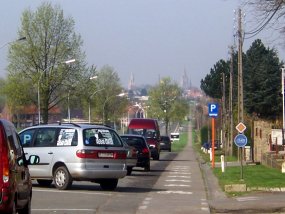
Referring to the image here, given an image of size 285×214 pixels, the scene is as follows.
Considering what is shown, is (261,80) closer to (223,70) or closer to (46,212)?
(223,70)

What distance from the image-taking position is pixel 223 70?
86125mm

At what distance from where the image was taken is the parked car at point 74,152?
21781 millimetres

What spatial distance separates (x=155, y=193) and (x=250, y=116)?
158ft

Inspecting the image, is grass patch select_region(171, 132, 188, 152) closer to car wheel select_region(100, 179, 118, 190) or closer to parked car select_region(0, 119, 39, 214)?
car wheel select_region(100, 179, 118, 190)

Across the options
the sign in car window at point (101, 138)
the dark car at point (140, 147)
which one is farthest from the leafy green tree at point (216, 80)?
the sign in car window at point (101, 138)

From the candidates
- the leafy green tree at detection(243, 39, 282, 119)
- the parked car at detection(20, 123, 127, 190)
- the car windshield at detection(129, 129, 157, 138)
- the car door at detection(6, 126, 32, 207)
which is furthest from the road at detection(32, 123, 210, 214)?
the leafy green tree at detection(243, 39, 282, 119)

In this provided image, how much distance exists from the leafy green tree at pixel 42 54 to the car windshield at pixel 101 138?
4469 centimetres

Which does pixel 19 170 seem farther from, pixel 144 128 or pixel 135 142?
pixel 144 128

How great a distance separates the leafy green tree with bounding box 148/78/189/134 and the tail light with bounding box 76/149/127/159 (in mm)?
116004

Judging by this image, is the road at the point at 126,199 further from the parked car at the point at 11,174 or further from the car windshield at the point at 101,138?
the parked car at the point at 11,174

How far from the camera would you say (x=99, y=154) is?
72.0ft

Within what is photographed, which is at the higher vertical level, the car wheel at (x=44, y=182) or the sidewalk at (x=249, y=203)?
the car wheel at (x=44, y=182)

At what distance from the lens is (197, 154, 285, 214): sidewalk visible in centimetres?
1727

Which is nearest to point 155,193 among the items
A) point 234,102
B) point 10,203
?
point 10,203
